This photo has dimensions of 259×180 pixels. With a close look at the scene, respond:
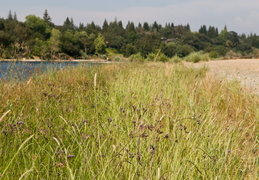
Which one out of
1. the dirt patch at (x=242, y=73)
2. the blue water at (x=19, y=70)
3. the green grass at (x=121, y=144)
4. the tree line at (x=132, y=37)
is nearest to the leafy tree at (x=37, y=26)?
the tree line at (x=132, y=37)

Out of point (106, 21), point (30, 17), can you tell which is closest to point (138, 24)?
point (106, 21)

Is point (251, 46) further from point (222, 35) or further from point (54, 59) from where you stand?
point (54, 59)

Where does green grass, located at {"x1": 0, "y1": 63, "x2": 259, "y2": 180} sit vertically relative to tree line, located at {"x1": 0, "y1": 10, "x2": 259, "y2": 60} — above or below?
below

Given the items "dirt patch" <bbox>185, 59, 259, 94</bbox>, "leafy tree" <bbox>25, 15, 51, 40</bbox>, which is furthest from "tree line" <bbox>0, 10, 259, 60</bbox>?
"dirt patch" <bbox>185, 59, 259, 94</bbox>

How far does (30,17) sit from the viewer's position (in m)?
94.8

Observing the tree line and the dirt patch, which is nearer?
the dirt patch

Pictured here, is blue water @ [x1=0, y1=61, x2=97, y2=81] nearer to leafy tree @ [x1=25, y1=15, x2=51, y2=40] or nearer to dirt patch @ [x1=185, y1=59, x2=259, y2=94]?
dirt patch @ [x1=185, y1=59, x2=259, y2=94]

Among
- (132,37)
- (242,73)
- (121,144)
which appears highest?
(132,37)

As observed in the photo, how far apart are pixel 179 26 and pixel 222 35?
31894 mm

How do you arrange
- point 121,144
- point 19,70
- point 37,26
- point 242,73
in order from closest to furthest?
point 121,144 < point 19,70 < point 242,73 < point 37,26

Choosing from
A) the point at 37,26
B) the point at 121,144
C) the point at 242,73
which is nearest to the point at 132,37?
the point at 37,26

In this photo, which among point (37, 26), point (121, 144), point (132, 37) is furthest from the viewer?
point (132, 37)

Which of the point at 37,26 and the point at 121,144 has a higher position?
the point at 37,26

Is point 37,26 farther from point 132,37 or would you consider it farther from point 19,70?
point 19,70
